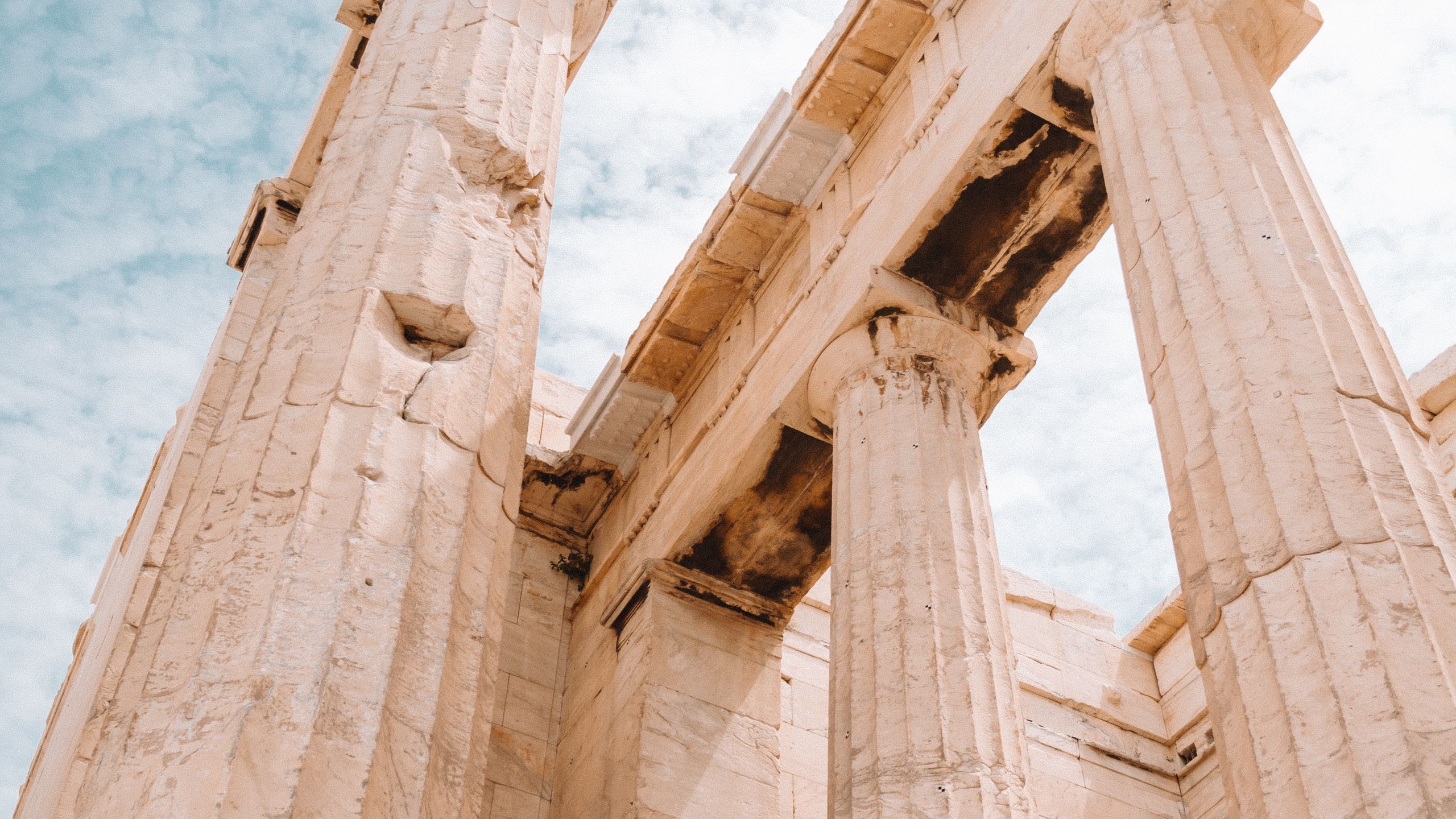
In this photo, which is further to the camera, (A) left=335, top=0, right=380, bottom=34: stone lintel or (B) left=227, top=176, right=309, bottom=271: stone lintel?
(B) left=227, top=176, right=309, bottom=271: stone lintel

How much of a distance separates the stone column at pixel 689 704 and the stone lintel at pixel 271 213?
12.0 ft

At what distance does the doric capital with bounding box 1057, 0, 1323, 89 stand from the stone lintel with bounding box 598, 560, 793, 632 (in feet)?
16.3

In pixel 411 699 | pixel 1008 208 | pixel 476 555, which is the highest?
pixel 1008 208

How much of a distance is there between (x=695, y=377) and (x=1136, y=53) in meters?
5.59

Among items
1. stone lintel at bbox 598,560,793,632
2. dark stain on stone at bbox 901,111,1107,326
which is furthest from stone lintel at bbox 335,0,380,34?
stone lintel at bbox 598,560,793,632

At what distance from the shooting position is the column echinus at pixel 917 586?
23.7 ft

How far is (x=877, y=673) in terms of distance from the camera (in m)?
7.75

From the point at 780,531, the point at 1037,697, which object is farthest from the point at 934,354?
the point at 1037,697

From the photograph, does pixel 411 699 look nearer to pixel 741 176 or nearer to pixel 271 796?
pixel 271 796

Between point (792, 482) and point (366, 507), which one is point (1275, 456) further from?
point (792, 482)

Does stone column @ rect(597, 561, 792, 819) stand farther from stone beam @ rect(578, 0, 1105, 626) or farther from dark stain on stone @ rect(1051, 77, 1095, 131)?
dark stain on stone @ rect(1051, 77, 1095, 131)

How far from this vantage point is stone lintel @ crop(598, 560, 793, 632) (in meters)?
11.3

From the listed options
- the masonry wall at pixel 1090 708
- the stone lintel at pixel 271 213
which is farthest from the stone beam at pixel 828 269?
the stone lintel at pixel 271 213

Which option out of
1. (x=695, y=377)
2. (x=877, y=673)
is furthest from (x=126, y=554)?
(x=877, y=673)
